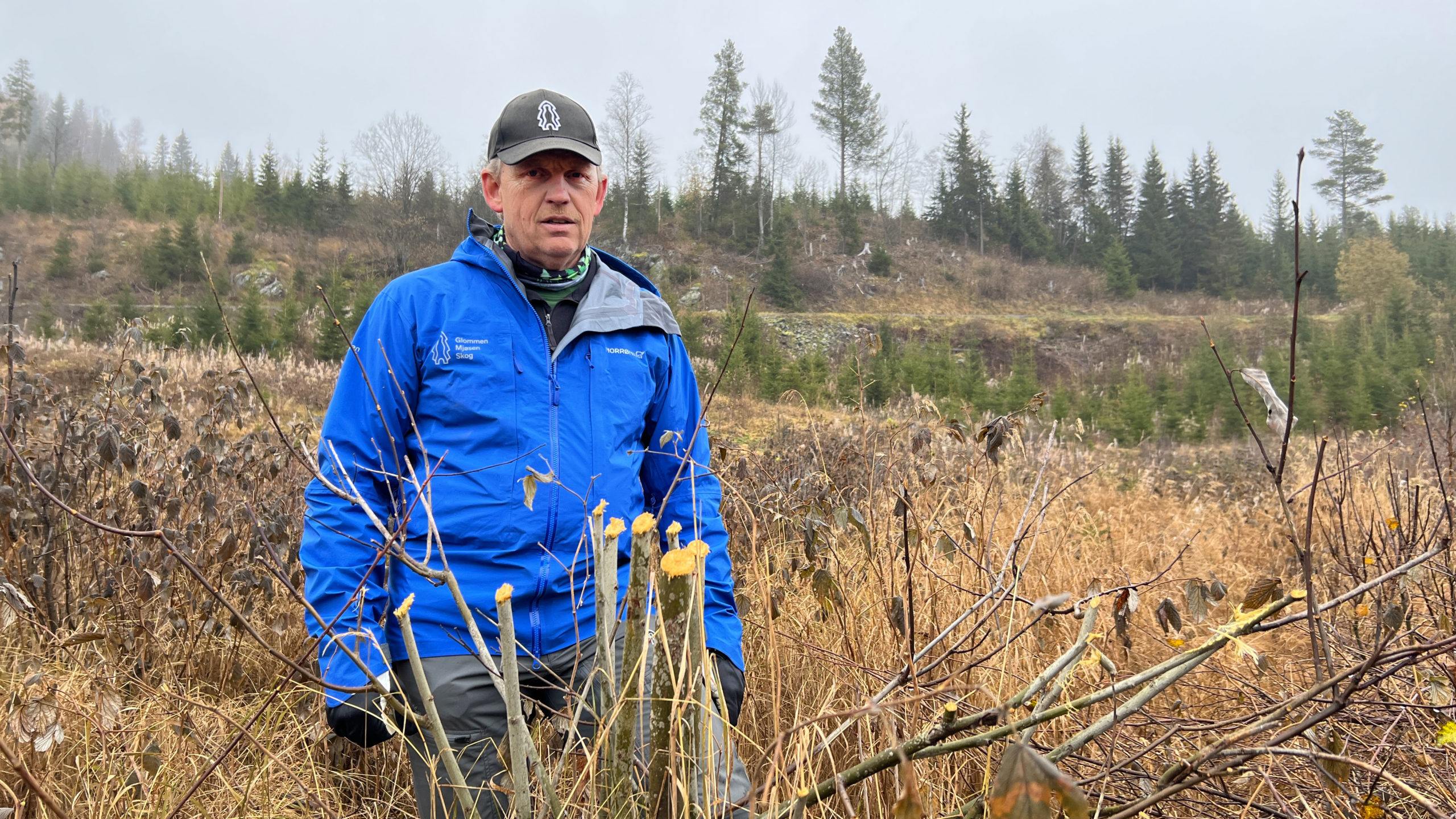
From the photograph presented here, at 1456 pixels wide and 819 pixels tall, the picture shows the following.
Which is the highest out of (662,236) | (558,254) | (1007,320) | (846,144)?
(846,144)

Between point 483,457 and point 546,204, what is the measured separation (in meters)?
0.67

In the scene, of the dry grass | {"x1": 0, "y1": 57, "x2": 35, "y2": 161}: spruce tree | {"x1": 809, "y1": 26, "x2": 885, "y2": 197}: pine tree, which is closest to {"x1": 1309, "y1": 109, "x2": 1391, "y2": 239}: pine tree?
{"x1": 809, "y1": 26, "x2": 885, "y2": 197}: pine tree

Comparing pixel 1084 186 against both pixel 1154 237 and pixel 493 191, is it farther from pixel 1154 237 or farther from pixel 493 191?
pixel 493 191

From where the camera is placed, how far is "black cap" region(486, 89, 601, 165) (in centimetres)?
191

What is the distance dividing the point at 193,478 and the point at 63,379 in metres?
9.51

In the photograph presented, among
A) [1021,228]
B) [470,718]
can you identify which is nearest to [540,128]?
[470,718]

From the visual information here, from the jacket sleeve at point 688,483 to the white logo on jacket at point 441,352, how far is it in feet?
1.73

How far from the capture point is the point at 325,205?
32969 mm

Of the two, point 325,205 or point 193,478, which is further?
point 325,205

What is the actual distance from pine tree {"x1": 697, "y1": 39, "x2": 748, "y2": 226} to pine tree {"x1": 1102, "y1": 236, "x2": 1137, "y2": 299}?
60.1ft

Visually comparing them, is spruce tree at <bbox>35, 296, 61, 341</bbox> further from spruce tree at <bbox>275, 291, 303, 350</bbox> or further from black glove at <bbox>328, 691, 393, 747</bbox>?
black glove at <bbox>328, 691, 393, 747</bbox>

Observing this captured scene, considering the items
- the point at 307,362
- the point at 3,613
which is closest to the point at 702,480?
the point at 3,613

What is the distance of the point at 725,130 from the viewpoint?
3703 cm

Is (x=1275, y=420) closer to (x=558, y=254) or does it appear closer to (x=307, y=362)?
(x=558, y=254)
